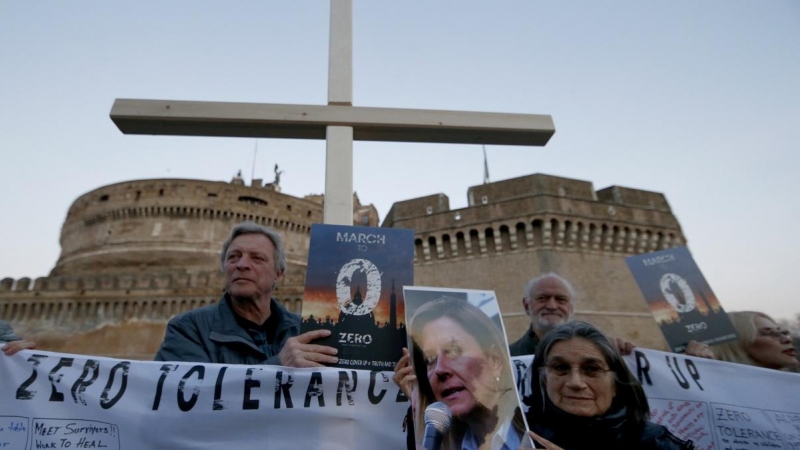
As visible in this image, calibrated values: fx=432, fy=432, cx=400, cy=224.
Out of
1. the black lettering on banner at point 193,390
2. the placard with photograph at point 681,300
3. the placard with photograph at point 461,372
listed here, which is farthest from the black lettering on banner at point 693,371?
the black lettering on banner at point 193,390

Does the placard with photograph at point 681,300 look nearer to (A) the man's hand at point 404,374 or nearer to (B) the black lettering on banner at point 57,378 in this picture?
(A) the man's hand at point 404,374

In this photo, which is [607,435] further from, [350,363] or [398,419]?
[350,363]

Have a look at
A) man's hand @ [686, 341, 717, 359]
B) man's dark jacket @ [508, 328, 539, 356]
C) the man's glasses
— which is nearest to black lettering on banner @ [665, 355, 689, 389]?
man's hand @ [686, 341, 717, 359]

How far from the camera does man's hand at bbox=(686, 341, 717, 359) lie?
2.63 m

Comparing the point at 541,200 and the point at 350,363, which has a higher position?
the point at 541,200

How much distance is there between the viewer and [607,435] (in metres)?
1.56

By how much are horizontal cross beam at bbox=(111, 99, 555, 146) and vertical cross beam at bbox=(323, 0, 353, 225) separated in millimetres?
102

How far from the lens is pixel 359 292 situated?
1.89 m

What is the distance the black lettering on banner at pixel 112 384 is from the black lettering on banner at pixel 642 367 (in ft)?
8.39

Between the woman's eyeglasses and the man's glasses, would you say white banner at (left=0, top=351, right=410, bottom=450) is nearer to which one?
the man's glasses

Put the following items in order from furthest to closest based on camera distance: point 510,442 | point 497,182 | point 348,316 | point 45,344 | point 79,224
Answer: point 79,224, point 45,344, point 497,182, point 348,316, point 510,442

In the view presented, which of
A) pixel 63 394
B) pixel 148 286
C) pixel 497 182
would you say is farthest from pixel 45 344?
pixel 63 394

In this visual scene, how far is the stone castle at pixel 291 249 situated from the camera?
509 inches

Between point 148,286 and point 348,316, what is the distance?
2294cm
